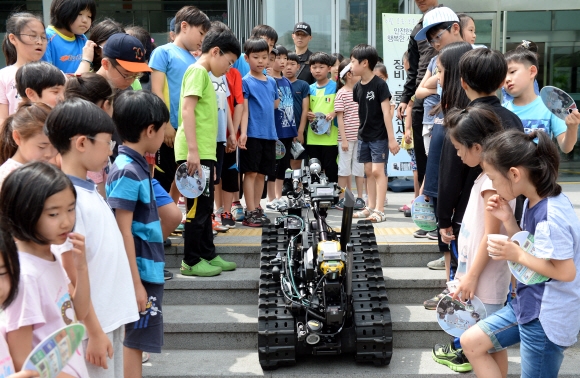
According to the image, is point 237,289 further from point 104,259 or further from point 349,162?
point 349,162

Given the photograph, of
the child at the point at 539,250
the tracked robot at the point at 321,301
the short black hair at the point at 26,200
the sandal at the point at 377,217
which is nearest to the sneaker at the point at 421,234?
the sandal at the point at 377,217

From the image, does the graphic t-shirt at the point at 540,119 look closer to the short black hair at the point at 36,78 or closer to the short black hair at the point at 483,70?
the short black hair at the point at 483,70

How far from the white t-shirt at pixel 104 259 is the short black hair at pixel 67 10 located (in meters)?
2.61

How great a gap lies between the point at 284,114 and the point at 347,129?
0.88m

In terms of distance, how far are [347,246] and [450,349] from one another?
108 cm

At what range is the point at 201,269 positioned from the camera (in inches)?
202

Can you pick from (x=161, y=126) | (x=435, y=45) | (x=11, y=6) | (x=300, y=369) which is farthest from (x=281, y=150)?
(x=11, y=6)

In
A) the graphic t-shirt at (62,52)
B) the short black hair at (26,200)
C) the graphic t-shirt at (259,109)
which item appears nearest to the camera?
the short black hair at (26,200)

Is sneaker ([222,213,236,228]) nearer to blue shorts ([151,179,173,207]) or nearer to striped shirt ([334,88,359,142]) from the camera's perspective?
striped shirt ([334,88,359,142])

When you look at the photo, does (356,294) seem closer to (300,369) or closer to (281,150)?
(300,369)

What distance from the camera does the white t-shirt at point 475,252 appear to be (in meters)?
3.41

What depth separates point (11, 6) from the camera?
12180 millimetres

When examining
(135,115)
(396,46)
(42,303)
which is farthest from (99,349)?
(396,46)

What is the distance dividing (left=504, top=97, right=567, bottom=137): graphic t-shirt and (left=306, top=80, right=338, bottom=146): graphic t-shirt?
352cm
